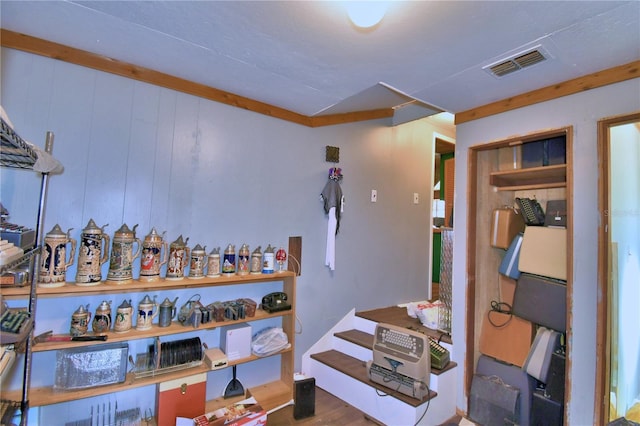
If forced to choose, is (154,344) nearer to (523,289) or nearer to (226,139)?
(226,139)

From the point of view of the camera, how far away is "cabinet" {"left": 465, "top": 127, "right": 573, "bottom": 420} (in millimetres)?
2426

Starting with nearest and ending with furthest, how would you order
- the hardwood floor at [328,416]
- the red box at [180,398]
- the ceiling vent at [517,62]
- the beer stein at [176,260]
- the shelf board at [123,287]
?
1. the shelf board at [123,287]
2. the ceiling vent at [517,62]
3. the red box at [180,398]
4. the beer stein at [176,260]
5. the hardwood floor at [328,416]

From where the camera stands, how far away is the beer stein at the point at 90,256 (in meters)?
1.69

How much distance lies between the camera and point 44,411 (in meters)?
1.69

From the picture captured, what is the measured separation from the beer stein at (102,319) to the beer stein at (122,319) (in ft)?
0.14

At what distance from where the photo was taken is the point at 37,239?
5.08 ft

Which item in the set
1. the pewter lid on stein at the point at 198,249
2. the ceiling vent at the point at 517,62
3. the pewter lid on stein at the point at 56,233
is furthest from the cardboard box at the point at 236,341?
the ceiling vent at the point at 517,62

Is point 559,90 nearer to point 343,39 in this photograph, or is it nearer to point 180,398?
point 343,39

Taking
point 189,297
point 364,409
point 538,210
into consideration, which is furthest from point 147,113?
point 538,210

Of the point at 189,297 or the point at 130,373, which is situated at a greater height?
the point at 189,297

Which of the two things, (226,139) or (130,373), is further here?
(226,139)

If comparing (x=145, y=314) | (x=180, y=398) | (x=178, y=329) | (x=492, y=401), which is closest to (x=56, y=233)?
(x=145, y=314)

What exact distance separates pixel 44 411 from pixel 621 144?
12.5 ft

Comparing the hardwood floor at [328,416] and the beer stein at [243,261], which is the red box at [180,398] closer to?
the hardwood floor at [328,416]
